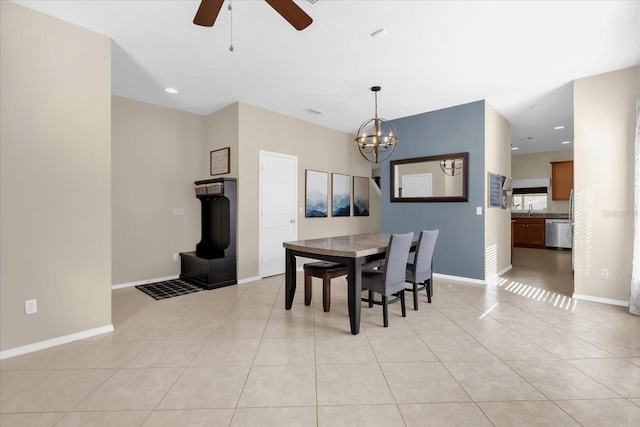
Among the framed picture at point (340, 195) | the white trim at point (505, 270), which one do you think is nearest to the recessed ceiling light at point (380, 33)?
the framed picture at point (340, 195)

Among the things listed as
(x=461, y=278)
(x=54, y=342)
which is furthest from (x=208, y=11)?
(x=461, y=278)

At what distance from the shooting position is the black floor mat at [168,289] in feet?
13.4

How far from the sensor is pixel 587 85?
12.6 ft

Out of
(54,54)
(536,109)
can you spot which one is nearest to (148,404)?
(54,54)

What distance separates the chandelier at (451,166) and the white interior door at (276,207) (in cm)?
252

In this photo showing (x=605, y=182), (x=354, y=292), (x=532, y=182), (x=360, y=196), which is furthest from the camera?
(x=532, y=182)

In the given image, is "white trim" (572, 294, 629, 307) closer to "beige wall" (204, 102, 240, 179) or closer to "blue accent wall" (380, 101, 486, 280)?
"blue accent wall" (380, 101, 486, 280)

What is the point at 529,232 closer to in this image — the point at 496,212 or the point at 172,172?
the point at 496,212

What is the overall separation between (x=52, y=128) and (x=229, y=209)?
91.3 inches

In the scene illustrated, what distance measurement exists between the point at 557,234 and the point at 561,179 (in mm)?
1511

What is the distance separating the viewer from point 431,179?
5.16 metres

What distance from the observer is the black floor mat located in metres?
4.09

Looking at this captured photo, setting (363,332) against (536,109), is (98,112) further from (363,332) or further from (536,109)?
(536,109)

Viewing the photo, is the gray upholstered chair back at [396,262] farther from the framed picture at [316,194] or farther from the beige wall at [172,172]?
the framed picture at [316,194]
